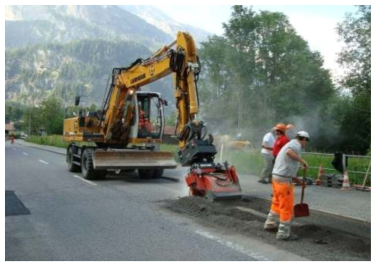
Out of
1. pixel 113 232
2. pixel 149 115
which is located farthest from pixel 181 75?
pixel 113 232

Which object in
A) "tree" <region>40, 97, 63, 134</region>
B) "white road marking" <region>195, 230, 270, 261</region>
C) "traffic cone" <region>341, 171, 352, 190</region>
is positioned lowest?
"white road marking" <region>195, 230, 270, 261</region>

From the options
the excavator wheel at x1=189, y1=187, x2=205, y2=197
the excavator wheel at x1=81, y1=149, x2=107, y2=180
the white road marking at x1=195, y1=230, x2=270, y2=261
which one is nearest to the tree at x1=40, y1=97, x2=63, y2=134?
the excavator wheel at x1=81, y1=149, x2=107, y2=180

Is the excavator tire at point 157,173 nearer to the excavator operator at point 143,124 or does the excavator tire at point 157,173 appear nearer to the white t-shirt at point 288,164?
the excavator operator at point 143,124

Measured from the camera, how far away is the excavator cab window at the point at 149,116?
46.2 feet

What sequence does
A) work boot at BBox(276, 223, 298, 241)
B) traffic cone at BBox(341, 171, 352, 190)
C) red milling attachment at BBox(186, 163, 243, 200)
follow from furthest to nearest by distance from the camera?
traffic cone at BBox(341, 171, 352, 190)
red milling attachment at BBox(186, 163, 243, 200)
work boot at BBox(276, 223, 298, 241)

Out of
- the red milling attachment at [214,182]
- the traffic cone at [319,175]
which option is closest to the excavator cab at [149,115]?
the red milling attachment at [214,182]

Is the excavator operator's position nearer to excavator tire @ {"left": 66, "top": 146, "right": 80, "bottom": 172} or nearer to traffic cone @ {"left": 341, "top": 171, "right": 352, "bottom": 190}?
excavator tire @ {"left": 66, "top": 146, "right": 80, "bottom": 172}

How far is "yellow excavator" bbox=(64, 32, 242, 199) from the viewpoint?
933cm

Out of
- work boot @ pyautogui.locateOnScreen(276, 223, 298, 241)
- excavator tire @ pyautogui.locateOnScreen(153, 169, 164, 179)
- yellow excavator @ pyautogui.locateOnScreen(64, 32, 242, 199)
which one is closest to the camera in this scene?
work boot @ pyautogui.locateOnScreen(276, 223, 298, 241)

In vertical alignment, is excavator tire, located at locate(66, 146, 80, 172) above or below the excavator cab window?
below

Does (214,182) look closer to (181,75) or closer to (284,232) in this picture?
(284,232)

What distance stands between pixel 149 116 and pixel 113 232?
27.2 ft

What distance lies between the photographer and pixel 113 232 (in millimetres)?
6547
